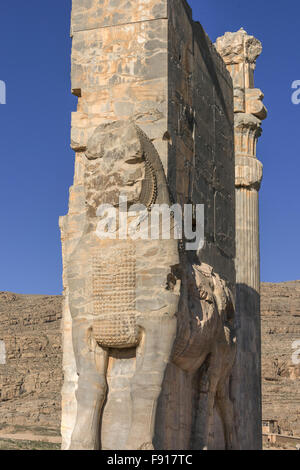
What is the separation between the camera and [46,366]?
144ft

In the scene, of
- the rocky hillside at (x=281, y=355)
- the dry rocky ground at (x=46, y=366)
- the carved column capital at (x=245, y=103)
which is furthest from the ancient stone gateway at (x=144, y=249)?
the rocky hillside at (x=281, y=355)

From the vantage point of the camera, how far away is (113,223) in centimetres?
509

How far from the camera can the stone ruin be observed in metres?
4.98

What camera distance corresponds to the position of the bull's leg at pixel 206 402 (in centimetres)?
584

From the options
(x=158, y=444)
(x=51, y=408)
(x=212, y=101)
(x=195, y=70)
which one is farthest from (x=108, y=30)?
(x=51, y=408)

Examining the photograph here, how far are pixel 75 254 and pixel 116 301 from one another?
445 mm

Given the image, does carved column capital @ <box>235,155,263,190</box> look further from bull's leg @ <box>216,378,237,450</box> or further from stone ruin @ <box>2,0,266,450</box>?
bull's leg @ <box>216,378,237,450</box>

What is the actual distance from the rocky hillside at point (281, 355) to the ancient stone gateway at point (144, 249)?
2397 centimetres

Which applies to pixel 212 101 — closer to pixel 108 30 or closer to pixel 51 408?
pixel 108 30

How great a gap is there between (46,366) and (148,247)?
39715 millimetres

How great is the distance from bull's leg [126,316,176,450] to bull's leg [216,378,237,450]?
1.50m

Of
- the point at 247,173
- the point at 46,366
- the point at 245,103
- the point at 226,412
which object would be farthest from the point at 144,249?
the point at 46,366

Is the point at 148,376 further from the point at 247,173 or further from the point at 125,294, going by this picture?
the point at 247,173

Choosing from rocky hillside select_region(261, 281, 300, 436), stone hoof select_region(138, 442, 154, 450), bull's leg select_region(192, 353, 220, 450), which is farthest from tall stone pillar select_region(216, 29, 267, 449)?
rocky hillside select_region(261, 281, 300, 436)
